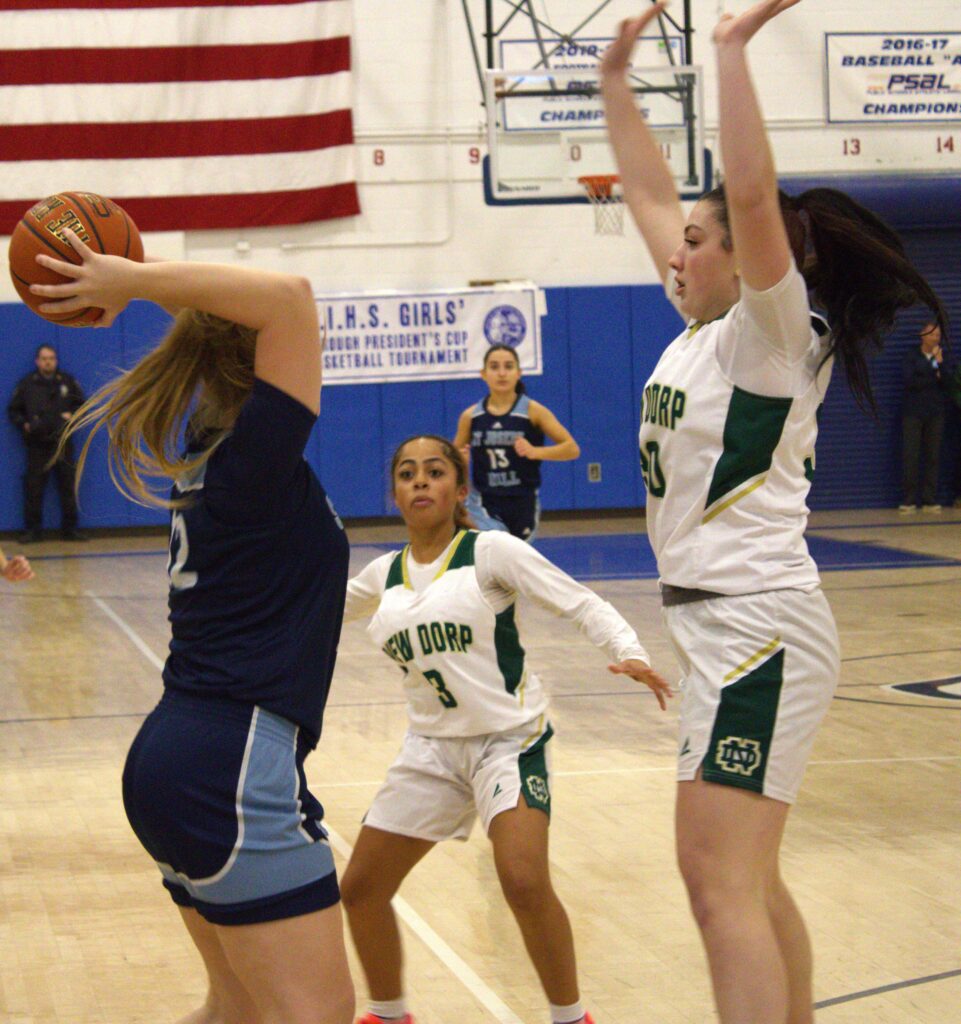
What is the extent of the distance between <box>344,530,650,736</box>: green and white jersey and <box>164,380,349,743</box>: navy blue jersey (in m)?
1.44

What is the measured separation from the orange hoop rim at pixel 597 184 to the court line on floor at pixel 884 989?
10371mm

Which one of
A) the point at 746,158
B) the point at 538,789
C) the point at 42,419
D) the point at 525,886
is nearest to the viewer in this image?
the point at 746,158

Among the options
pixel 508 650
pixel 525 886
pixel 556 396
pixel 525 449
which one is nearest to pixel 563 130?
pixel 556 396

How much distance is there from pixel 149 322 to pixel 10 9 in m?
3.31

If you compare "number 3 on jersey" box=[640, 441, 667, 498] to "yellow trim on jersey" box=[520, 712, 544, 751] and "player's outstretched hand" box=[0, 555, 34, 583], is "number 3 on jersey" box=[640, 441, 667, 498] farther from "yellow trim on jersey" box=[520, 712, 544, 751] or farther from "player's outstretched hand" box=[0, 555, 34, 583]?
"player's outstretched hand" box=[0, 555, 34, 583]

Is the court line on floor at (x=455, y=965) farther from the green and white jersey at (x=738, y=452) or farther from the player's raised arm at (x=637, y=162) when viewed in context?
the player's raised arm at (x=637, y=162)

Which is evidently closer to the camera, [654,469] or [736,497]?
[736,497]

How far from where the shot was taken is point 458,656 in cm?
371

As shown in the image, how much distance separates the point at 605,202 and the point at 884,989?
11.4 meters

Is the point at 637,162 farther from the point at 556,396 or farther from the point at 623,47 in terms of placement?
the point at 556,396

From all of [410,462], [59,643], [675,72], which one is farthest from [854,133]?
[410,462]

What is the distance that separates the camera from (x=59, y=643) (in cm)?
941

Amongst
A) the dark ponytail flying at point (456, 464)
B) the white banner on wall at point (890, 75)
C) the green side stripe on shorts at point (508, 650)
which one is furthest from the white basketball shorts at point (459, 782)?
the white banner on wall at point (890, 75)

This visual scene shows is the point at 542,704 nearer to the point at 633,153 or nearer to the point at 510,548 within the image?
the point at 510,548
